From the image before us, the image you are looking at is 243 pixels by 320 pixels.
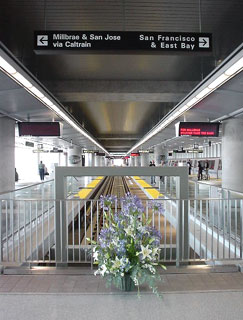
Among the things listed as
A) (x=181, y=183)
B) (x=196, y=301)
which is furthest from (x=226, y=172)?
(x=196, y=301)

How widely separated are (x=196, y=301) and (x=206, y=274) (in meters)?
1.04

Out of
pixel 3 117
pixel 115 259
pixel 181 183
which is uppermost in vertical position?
pixel 3 117

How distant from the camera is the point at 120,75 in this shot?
31.4 feet

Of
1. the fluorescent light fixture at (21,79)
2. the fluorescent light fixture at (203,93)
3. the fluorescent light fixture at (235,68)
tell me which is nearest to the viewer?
the fluorescent light fixture at (235,68)

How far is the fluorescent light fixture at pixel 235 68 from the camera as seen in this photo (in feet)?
15.8

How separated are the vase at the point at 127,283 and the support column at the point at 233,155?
8.49 metres

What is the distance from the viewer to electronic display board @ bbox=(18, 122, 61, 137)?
1114 centimetres

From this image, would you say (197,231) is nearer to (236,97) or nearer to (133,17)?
(236,97)

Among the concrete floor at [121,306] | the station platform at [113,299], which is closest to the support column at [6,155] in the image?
the station platform at [113,299]

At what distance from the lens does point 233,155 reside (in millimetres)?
11219

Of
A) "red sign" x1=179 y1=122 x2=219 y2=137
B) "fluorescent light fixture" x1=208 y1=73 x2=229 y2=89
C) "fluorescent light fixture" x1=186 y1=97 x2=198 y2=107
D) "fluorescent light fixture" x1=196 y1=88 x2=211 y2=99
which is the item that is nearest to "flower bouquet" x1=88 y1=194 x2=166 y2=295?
"fluorescent light fixture" x1=208 y1=73 x2=229 y2=89

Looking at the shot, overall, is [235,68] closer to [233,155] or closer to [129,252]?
[129,252]

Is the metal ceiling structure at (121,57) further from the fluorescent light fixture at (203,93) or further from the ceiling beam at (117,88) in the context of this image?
the fluorescent light fixture at (203,93)

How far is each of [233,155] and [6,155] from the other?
9.22m
